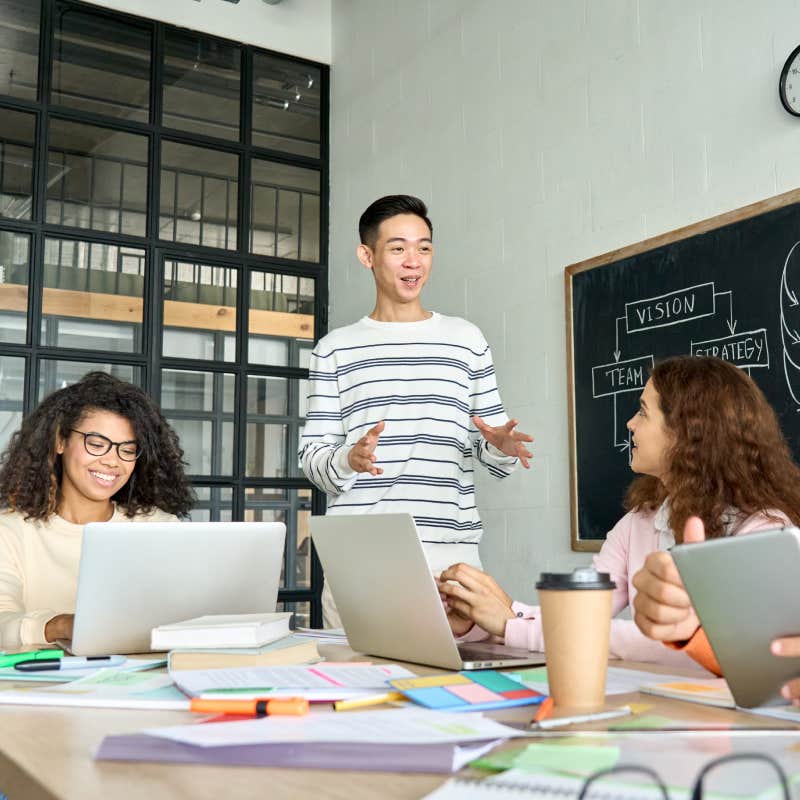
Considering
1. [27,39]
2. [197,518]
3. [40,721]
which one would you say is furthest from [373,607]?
[27,39]

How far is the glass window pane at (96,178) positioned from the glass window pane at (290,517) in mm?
1274

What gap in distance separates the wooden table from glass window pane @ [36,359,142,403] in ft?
10.6

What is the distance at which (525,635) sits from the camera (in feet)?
4.47

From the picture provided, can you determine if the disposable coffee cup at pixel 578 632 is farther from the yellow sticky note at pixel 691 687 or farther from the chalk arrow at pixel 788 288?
the chalk arrow at pixel 788 288

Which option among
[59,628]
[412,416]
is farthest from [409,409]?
[59,628]

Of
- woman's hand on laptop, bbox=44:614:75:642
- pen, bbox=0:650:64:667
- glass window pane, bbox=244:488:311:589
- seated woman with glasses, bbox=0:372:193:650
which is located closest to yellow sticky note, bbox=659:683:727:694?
pen, bbox=0:650:64:667

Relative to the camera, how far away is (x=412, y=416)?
99.0 inches

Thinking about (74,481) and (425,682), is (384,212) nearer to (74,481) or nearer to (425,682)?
(74,481)

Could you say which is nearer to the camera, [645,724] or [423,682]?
[645,724]

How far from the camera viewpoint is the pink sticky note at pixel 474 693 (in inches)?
37.7

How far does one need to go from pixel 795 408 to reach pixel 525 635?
134cm

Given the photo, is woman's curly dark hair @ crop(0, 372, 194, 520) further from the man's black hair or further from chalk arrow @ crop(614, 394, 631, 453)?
chalk arrow @ crop(614, 394, 631, 453)

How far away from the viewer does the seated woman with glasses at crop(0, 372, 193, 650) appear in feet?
6.67

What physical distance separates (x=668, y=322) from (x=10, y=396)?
2591 mm
